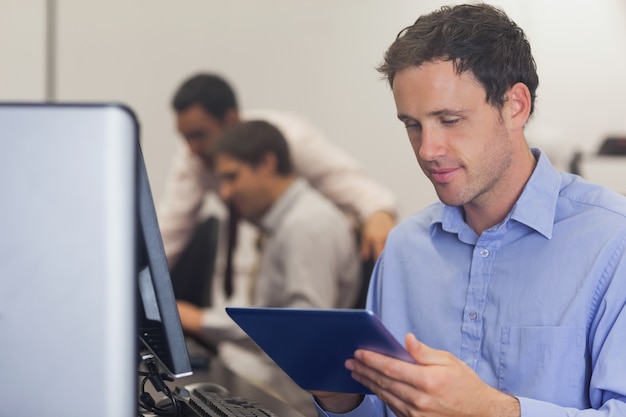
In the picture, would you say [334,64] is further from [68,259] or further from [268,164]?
[68,259]

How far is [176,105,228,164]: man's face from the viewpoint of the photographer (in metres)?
3.40

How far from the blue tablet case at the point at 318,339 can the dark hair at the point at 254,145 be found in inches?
68.2

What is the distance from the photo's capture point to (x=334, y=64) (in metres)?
4.30

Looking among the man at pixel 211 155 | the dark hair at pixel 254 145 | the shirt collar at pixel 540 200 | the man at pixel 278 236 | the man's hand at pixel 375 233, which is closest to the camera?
the shirt collar at pixel 540 200

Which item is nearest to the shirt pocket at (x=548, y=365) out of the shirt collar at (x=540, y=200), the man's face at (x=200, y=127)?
the shirt collar at (x=540, y=200)

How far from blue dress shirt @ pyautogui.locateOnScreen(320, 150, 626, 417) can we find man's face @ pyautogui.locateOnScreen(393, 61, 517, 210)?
77 millimetres

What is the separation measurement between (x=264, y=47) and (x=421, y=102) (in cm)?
302

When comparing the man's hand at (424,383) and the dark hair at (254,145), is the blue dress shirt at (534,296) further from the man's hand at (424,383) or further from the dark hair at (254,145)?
the dark hair at (254,145)

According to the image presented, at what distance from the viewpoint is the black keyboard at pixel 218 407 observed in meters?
1.24

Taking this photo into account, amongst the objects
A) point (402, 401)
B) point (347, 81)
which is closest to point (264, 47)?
point (347, 81)

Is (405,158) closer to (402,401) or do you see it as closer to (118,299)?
(402,401)

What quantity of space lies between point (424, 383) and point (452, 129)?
16.4 inches

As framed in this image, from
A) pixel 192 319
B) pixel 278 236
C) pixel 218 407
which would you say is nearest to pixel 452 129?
pixel 218 407

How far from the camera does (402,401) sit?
108 cm
